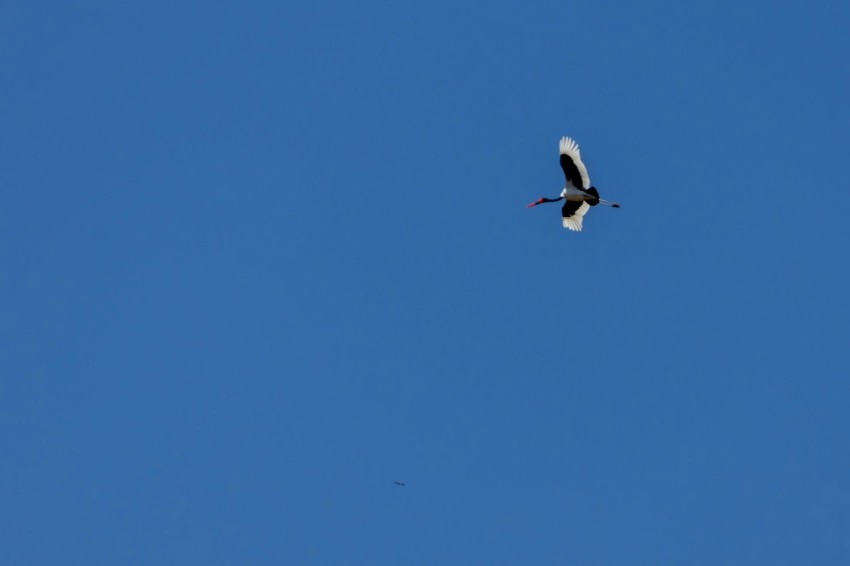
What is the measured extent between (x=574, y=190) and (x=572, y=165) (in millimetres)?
1109

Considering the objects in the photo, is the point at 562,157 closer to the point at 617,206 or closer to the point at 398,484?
the point at 617,206

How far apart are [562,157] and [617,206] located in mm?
2604

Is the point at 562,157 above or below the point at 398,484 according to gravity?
above

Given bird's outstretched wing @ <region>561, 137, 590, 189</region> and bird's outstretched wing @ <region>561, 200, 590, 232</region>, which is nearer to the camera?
bird's outstretched wing @ <region>561, 137, 590, 189</region>

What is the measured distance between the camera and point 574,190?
63156mm

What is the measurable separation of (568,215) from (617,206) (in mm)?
2159

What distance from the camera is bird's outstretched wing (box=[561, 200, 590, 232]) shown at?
64438mm

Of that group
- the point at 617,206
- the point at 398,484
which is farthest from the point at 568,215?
the point at 398,484

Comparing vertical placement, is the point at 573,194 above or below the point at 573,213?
below

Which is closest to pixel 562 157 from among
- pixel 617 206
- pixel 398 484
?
pixel 617 206

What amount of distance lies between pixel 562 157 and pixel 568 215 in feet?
10.0

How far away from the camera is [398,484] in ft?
213

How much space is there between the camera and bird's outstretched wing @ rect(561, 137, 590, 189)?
62.2 meters

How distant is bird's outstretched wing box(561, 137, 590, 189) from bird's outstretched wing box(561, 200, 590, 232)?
4.96 feet
